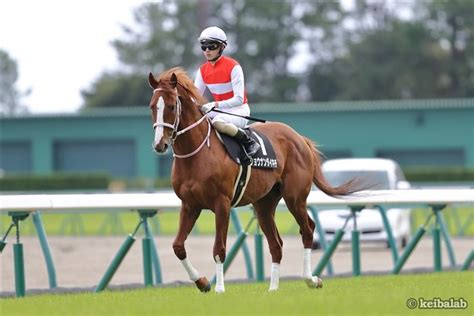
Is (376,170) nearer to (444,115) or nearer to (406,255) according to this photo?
(406,255)

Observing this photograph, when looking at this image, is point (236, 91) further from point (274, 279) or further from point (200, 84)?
point (274, 279)

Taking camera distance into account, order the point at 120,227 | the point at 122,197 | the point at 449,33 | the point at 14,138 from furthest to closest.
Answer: the point at 449,33 < the point at 14,138 < the point at 120,227 < the point at 122,197

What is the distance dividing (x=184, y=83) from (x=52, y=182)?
86.0ft

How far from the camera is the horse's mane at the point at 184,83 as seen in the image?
9.68 metres

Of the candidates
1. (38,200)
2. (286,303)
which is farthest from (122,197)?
(286,303)

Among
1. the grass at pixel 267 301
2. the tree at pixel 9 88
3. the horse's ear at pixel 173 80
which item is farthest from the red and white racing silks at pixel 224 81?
the tree at pixel 9 88

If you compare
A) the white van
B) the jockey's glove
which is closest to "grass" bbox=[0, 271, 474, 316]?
the jockey's glove

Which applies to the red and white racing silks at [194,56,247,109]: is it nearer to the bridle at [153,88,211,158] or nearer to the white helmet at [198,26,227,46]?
the white helmet at [198,26,227,46]

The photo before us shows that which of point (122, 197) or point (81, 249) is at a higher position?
point (122, 197)

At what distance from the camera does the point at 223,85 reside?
10.3 m

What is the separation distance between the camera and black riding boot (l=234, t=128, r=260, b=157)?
33.5ft

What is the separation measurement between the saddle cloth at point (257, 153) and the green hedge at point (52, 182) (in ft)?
82.0

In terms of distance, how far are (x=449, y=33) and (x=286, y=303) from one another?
167ft

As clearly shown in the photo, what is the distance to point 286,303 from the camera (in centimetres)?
829
